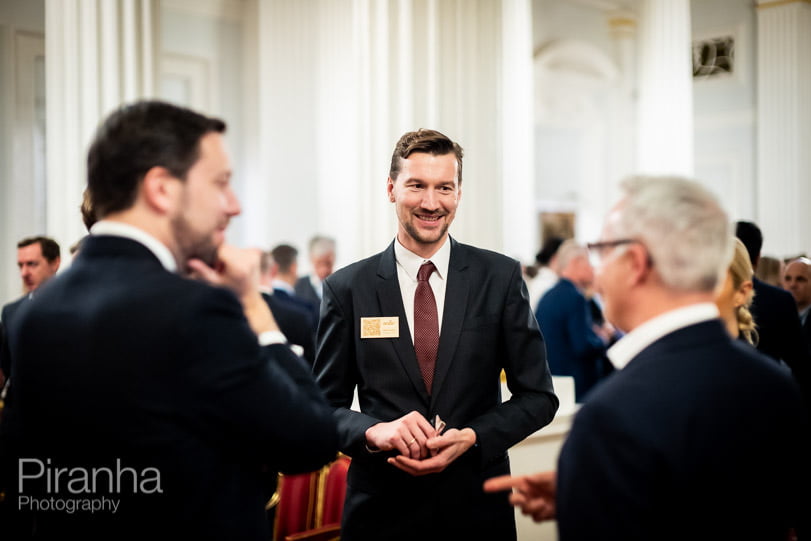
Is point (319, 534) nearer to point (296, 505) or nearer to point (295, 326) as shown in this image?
point (296, 505)

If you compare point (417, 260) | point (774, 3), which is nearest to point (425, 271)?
point (417, 260)

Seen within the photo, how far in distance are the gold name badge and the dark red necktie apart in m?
0.06

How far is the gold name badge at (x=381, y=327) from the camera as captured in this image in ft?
7.62

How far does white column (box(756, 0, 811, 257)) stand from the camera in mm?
Result: 12469

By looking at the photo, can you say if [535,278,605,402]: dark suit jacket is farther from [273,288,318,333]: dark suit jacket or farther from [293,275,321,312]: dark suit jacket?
[293,275,321,312]: dark suit jacket

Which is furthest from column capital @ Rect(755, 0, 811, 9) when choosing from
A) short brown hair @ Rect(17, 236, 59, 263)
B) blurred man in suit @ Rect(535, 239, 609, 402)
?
short brown hair @ Rect(17, 236, 59, 263)

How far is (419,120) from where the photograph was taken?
15.0 feet

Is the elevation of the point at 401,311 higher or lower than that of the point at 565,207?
lower

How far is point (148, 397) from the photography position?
1367mm

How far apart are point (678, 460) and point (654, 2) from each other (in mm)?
9675

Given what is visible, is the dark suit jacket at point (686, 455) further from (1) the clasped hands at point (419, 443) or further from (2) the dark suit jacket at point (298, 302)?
(2) the dark suit jacket at point (298, 302)

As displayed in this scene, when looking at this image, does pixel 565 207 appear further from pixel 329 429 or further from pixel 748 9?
pixel 329 429

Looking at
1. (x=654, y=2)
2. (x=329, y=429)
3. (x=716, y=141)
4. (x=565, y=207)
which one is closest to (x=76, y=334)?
(x=329, y=429)

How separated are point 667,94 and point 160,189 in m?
8.22
